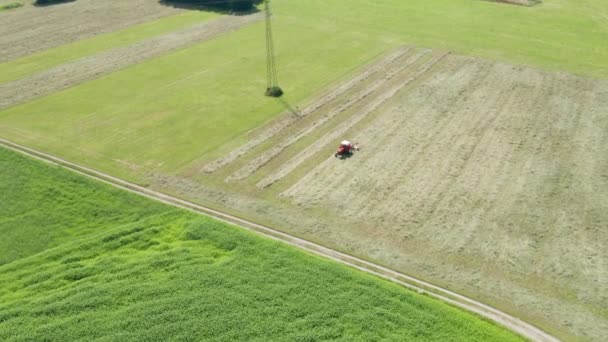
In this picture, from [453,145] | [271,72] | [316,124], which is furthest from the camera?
[271,72]

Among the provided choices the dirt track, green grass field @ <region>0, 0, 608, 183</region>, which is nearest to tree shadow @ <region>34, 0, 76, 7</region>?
green grass field @ <region>0, 0, 608, 183</region>

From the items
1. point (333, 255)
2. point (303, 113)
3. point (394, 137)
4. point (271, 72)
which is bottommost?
point (333, 255)

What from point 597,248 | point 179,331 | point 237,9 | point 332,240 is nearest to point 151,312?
point 179,331

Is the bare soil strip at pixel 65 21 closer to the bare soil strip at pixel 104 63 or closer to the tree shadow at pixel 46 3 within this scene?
the tree shadow at pixel 46 3

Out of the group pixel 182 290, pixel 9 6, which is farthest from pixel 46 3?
pixel 182 290

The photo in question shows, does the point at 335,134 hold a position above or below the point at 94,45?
below

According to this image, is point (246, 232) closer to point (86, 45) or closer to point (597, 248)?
point (597, 248)

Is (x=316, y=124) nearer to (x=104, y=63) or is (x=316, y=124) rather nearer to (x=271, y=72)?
(x=271, y=72)

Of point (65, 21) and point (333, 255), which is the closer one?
point (333, 255)
